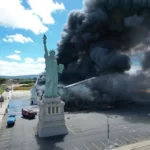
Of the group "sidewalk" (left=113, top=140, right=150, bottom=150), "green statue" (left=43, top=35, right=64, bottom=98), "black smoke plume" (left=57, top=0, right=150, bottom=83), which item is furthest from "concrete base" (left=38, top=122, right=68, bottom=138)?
"black smoke plume" (left=57, top=0, right=150, bottom=83)

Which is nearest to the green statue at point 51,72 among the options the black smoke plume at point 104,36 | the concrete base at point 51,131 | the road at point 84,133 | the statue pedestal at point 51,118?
the statue pedestal at point 51,118

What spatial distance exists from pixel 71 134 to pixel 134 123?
12.2 m

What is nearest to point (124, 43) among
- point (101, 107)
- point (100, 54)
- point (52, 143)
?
point (100, 54)

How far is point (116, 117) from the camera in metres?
46.1

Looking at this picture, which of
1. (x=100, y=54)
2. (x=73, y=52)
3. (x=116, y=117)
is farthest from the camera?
(x=73, y=52)

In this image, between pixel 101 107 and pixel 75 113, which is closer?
pixel 75 113

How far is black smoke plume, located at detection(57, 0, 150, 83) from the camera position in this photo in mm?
62969

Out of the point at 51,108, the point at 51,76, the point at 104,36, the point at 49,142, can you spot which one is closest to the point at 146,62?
the point at 104,36

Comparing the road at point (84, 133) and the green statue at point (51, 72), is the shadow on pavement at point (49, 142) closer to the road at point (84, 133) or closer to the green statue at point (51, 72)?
the road at point (84, 133)

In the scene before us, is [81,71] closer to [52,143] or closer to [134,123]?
[134,123]

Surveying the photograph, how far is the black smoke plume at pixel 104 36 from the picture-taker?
6297 cm

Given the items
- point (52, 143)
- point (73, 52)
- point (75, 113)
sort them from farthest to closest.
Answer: point (73, 52)
point (75, 113)
point (52, 143)

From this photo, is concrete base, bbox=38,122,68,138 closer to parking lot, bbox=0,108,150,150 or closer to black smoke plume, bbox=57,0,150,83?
parking lot, bbox=0,108,150,150

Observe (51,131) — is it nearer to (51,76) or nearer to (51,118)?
(51,118)
